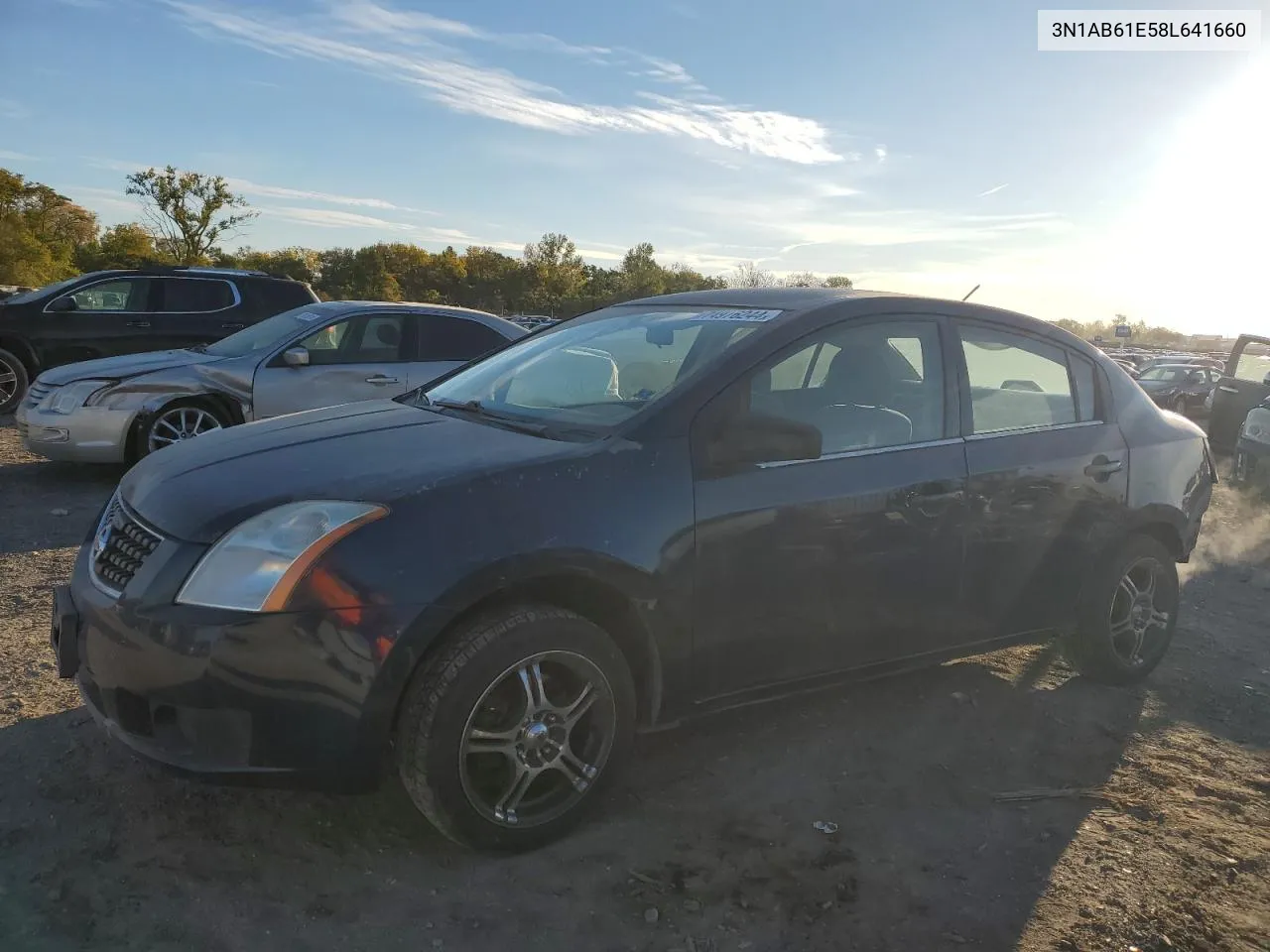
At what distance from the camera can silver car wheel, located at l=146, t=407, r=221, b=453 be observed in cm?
759

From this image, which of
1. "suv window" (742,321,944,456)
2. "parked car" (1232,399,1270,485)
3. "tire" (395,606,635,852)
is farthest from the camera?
"parked car" (1232,399,1270,485)

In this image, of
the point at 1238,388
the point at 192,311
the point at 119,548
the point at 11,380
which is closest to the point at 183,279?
the point at 192,311

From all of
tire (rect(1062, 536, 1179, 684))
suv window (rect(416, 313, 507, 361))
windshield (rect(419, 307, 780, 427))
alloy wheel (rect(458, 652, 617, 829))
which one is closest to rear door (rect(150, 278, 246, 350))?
suv window (rect(416, 313, 507, 361))

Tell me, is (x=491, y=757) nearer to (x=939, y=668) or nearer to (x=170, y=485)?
(x=170, y=485)

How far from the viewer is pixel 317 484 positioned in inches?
111

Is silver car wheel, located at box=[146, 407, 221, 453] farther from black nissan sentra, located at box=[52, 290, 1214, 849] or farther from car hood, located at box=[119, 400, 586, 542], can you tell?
car hood, located at box=[119, 400, 586, 542]

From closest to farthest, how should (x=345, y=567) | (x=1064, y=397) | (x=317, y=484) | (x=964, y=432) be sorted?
(x=345, y=567), (x=317, y=484), (x=964, y=432), (x=1064, y=397)

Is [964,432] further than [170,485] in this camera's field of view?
Yes

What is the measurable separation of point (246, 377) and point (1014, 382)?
233 inches

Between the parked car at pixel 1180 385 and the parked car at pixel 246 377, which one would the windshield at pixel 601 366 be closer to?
the parked car at pixel 246 377

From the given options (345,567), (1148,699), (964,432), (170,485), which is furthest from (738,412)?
(1148,699)

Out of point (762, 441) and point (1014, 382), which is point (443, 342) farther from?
point (762, 441)

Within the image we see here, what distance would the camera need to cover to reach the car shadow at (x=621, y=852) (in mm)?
2621

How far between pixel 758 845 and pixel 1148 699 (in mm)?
2550
